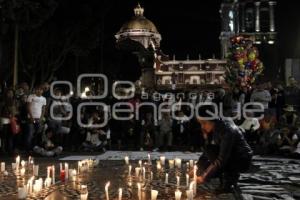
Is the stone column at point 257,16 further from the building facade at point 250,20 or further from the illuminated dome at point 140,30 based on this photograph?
the illuminated dome at point 140,30

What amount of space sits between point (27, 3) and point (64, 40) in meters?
17.4

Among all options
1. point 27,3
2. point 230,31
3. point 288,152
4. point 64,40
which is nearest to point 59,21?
point 64,40

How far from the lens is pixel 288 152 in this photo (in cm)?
1509

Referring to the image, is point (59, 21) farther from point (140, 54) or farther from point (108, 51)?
point (140, 54)

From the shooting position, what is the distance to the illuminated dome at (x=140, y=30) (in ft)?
274

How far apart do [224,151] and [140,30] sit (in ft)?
251

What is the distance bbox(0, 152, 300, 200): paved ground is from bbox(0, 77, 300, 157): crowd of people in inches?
135

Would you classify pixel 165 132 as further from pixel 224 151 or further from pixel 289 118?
pixel 224 151

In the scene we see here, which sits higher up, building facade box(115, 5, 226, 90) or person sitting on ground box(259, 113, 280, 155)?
building facade box(115, 5, 226, 90)

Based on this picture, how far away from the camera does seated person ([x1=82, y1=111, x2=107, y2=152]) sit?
1739 centimetres

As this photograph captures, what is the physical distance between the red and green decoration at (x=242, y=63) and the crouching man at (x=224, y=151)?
1939 cm

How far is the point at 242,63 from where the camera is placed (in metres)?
28.4

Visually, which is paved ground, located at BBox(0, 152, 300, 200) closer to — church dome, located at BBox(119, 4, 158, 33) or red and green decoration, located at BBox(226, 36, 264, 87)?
red and green decoration, located at BBox(226, 36, 264, 87)

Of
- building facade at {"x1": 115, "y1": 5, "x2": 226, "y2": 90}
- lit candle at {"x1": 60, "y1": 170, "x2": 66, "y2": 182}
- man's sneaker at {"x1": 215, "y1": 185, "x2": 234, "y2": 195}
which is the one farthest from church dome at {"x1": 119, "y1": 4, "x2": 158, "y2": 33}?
man's sneaker at {"x1": 215, "y1": 185, "x2": 234, "y2": 195}
